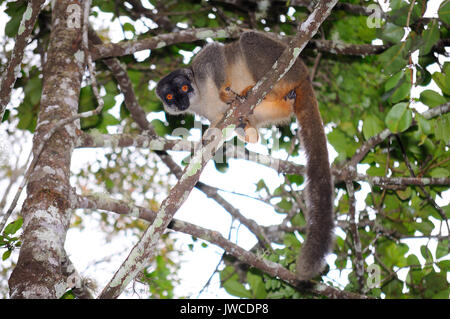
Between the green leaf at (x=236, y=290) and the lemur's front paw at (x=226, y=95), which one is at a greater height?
the lemur's front paw at (x=226, y=95)

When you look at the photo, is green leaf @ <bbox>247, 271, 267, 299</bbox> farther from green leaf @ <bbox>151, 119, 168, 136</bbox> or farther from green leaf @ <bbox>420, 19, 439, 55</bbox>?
green leaf @ <bbox>420, 19, 439, 55</bbox>

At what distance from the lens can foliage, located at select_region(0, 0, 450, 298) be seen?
3668mm

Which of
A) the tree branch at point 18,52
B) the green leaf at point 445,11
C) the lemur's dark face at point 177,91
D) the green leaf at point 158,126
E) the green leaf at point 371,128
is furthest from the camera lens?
the green leaf at point 158,126

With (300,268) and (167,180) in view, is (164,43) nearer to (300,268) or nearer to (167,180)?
(300,268)

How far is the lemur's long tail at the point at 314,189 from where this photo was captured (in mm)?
3451

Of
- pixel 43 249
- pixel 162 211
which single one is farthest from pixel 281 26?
pixel 43 249

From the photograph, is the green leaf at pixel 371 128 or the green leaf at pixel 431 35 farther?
the green leaf at pixel 371 128

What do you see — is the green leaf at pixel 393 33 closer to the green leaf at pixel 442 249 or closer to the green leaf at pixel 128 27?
the green leaf at pixel 442 249

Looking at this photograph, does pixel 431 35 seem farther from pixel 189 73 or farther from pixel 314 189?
pixel 189 73

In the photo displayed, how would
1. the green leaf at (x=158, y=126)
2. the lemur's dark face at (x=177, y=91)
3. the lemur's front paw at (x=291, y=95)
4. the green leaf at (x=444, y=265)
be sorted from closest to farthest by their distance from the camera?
the green leaf at (x=444, y=265)
the lemur's front paw at (x=291, y=95)
the lemur's dark face at (x=177, y=91)
the green leaf at (x=158, y=126)

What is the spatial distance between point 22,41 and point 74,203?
1450mm

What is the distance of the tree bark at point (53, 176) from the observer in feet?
8.05

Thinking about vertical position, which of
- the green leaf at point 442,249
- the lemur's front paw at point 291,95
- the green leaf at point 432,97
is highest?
the green leaf at point 432,97

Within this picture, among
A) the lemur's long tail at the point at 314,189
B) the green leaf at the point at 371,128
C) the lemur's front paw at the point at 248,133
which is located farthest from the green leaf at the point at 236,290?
the green leaf at the point at 371,128
